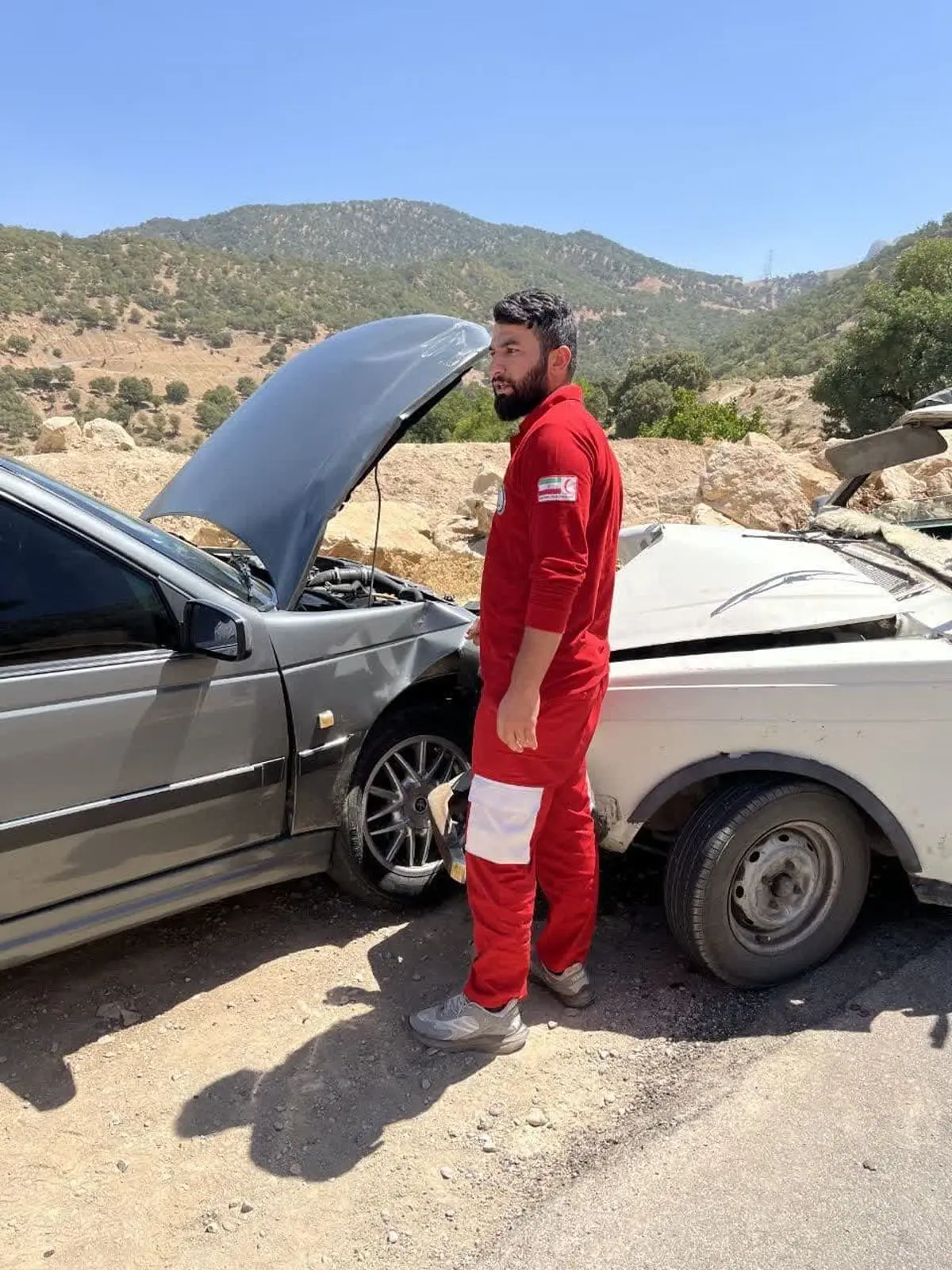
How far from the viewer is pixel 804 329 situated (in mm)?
62188

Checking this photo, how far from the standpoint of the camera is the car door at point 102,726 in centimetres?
248

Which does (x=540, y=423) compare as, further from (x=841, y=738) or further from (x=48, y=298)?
(x=48, y=298)

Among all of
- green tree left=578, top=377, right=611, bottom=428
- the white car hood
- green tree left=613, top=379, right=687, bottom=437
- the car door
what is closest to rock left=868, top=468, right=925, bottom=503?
the white car hood

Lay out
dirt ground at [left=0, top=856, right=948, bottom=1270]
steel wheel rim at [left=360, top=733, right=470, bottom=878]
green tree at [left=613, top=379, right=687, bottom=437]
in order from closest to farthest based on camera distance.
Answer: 1. dirt ground at [left=0, top=856, right=948, bottom=1270]
2. steel wheel rim at [left=360, top=733, right=470, bottom=878]
3. green tree at [left=613, top=379, right=687, bottom=437]

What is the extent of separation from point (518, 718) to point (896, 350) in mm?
29641

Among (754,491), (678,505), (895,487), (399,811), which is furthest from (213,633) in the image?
(895,487)

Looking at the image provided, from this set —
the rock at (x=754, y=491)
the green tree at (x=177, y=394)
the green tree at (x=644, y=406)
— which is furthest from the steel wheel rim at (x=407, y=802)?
the green tree at (x=177, y=394)

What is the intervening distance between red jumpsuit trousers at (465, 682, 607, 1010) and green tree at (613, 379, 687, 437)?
104 feet

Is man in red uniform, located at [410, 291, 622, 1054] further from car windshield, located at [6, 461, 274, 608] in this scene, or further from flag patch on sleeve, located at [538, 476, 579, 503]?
car windshield, located at [6, 461, 274, 608]

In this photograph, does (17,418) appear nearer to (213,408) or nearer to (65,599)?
(213,408)

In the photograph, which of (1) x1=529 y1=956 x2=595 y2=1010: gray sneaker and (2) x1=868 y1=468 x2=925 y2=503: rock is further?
(2) x1=868 y1=468 x2=925 y2=503: rock

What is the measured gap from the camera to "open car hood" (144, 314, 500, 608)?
312 centimetres

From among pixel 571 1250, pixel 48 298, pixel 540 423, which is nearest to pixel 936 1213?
pixel 571 1250

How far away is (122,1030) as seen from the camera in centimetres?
290
